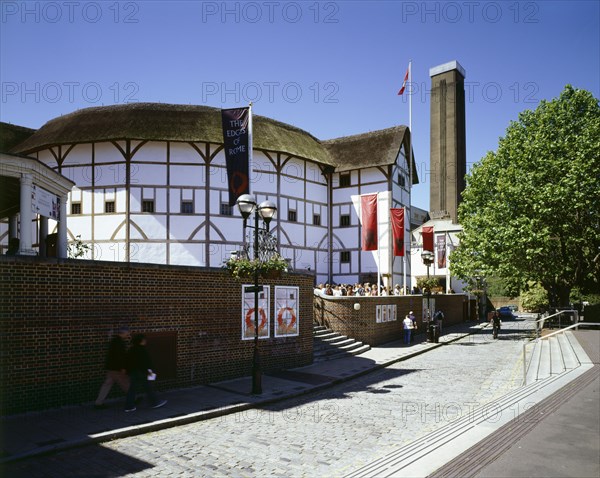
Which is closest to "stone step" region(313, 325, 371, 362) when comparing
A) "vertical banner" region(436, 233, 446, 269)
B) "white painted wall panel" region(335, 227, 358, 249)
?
"white painted wall panel" region(335, 227, 358, 249)

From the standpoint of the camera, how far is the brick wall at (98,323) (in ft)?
32.1

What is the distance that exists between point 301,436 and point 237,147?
12.2 meters

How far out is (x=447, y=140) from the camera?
62.9 metres

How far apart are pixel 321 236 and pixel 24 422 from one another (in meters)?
24.7

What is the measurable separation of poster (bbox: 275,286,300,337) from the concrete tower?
4819 centimetres

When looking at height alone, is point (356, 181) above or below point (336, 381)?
above

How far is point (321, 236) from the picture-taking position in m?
32.7

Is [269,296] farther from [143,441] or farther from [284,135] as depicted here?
[284,135]

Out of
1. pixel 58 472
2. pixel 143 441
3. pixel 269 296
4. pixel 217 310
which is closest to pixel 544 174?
pixel 269 296

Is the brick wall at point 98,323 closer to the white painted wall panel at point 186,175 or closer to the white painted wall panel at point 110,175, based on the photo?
the white painted wall panel at point 186,175

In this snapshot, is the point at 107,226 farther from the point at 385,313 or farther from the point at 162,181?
the point at 385,313

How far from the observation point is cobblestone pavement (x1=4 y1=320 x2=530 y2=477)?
7.25 m

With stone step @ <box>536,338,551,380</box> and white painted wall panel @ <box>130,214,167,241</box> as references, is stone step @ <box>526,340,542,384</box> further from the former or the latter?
white painted wall panel @ <box>130,214,167,241</box>

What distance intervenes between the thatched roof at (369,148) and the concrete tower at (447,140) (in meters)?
28.5
